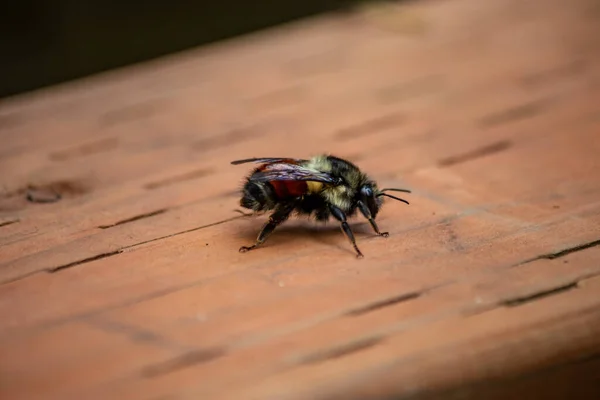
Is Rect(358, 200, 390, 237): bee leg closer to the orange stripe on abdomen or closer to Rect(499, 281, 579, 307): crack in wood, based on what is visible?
the orange stripe on abdomen

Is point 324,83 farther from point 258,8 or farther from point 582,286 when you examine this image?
point 258,8

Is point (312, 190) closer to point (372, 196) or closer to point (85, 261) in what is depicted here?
point (372, 196)

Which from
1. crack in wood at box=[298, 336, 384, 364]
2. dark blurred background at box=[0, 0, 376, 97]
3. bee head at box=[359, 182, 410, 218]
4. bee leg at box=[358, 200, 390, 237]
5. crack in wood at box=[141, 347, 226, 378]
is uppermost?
dark blurred background at box=[0, 0, 376, 97]

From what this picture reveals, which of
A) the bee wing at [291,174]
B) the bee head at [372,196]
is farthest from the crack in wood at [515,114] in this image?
the bee wing at [291,174]

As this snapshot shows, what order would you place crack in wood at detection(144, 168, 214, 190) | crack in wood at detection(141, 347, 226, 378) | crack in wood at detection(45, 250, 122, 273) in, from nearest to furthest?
crack in wood at detection(141, 347, 226, 378) → crack in wood at detection(45, 250, 122, 273) → crack in wood at detection(144, 168, 214, 190)

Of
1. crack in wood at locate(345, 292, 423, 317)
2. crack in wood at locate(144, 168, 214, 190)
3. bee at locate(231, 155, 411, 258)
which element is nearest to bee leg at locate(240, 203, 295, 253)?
bee at locate(231, 155, 411, 258)

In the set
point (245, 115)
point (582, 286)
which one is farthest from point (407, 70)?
point (582, 286)

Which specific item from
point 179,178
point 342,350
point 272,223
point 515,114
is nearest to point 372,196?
point 272,223
